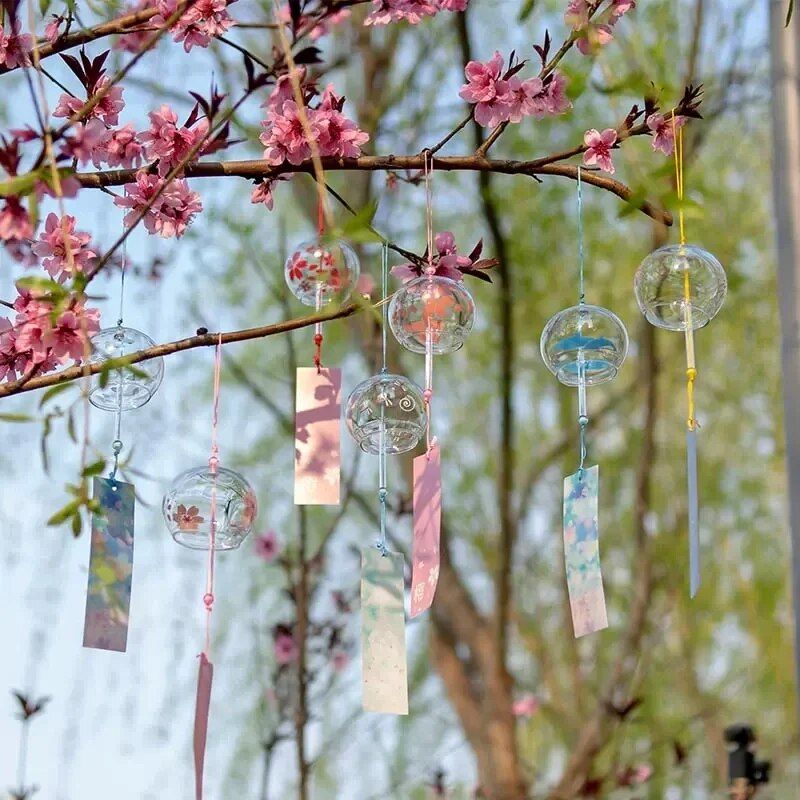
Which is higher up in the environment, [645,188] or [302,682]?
[645,188]

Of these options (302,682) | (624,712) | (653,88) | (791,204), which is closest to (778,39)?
(791,204)

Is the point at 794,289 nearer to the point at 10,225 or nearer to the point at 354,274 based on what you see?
the point at 354,274

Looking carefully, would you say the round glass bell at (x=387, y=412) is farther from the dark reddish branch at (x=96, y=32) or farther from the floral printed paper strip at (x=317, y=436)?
the dark reddish branch at (x=96, y=32)

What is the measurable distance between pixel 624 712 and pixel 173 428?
7.16 feet

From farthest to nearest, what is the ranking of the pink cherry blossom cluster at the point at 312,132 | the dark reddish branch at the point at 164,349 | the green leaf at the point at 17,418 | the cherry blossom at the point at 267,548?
the cherry blossom at the point at 267,548 < the pink cherry blossom cluster at the point at 312,132 < the dark reddish branch at the point at 164,349 < the green leaf at the point at 17,418

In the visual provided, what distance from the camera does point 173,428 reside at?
14.3 feet

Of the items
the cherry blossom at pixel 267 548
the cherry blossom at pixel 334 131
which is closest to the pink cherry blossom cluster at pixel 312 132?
the cherry blossom at pixel 334 131

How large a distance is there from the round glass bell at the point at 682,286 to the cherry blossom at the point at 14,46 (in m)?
0.66

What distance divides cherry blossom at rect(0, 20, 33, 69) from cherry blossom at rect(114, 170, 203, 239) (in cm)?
16

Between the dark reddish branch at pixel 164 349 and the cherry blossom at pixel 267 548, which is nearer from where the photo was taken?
the dark reddish branch at pixel 164 349

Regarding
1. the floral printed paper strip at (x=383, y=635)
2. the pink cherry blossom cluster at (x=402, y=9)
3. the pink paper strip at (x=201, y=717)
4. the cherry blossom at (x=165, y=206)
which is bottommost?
the pink paper strip at (x=201, y=717)

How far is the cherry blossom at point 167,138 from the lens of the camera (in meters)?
1.29

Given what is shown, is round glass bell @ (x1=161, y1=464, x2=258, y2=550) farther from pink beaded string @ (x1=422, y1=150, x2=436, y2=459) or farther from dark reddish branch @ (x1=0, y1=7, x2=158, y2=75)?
dark reddish branch @ (x1=0, y1=7, x2=158, y2=75)

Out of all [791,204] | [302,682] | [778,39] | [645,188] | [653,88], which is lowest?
[302,682]
